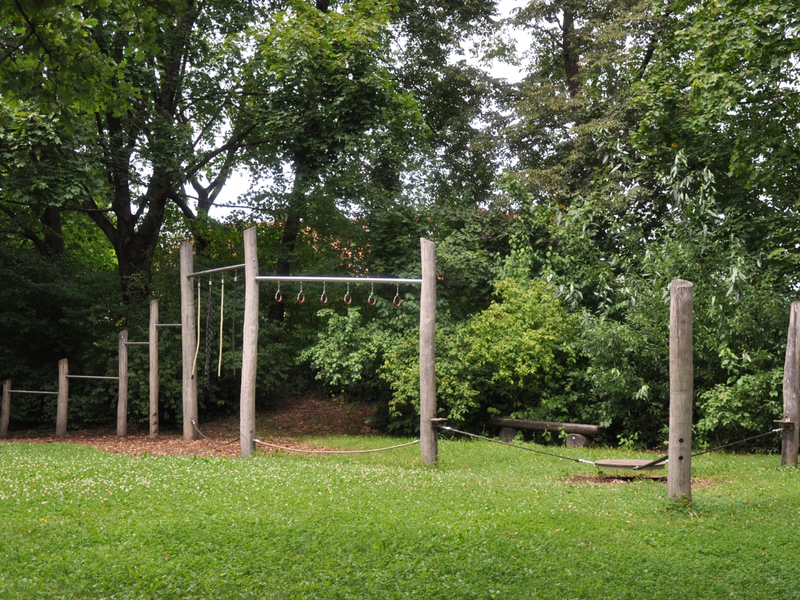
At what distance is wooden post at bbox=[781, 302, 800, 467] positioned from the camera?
40.2 ft

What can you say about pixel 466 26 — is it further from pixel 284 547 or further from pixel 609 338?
pixel 284 547

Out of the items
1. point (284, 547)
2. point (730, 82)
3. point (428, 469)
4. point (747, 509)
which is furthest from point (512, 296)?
point (284, 547)


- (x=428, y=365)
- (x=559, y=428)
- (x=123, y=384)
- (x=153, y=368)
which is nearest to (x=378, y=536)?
(x=428, y=365)

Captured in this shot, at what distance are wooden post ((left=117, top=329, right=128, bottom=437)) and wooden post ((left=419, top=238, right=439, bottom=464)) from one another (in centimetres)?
914

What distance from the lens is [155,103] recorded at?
2166 centimetres

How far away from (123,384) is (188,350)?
134 inches

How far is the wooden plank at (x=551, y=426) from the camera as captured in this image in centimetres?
1667

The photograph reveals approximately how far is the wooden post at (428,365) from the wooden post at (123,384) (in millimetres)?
9142

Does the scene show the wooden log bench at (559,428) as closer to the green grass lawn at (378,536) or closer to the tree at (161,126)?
the green grass lawn at (378,536)

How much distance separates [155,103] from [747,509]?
61.4 feet

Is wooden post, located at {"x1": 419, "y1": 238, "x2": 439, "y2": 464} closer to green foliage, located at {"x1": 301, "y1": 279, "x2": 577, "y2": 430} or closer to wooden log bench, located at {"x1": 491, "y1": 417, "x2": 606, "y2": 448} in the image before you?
green foliage, located at {"x1": 301, "y1": 279, "x2": 577, "y2": 430}

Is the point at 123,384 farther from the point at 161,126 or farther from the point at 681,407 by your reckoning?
the point at 681,407

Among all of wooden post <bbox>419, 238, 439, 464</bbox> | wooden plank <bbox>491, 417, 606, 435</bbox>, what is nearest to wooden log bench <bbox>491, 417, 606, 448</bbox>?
wooden plank <bbox>491, 417, 606, 435</bbox>

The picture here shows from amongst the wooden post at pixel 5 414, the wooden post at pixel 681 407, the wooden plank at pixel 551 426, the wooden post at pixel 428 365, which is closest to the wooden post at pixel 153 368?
the wooden post at pixel 5 414
